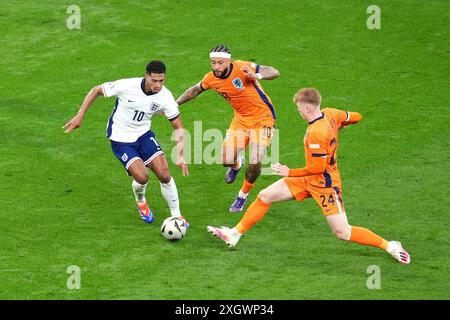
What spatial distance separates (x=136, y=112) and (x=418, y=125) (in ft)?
22.8

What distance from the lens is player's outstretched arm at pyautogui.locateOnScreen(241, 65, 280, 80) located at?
1486 cm

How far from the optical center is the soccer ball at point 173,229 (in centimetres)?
1367

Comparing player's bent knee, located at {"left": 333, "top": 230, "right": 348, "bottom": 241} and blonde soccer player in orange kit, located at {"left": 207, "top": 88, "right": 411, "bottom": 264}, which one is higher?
blonde soccer player in orange kit, located at {"left": 207, "top": 88, "right": 411, "bottom": 264}

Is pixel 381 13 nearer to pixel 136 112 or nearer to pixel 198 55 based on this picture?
pixel 198 55

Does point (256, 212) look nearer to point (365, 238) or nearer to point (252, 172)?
point (365, 238)

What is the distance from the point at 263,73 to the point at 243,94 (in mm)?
699

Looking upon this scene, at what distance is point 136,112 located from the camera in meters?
14.1

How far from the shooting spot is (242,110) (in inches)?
620

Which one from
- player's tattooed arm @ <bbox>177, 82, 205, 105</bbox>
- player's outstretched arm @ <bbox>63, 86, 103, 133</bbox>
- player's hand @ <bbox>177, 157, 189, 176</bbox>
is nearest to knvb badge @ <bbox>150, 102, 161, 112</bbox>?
player's outstretched arm @ <bbox>63, 86, 103, 133</bbox>

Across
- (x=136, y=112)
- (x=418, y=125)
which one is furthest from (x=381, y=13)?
(x=136, y=112)

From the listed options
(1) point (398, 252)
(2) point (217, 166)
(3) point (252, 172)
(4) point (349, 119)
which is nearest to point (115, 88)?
(3) point (252, 172)

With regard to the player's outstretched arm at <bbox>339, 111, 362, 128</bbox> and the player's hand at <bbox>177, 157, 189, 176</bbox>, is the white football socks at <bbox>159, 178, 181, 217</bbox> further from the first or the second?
the player's outstretched arm at <bbox>339, 111, 362, 128</bbox>

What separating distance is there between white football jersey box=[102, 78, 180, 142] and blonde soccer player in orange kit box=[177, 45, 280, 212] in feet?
4.63

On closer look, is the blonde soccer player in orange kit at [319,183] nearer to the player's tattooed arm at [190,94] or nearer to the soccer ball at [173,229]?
the soccer ball at [173,229]
